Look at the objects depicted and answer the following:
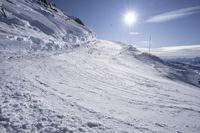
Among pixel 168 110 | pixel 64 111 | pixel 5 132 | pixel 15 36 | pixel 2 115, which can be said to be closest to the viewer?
pixel 5 132

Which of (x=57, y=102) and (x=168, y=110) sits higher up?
(x=57, y=102)

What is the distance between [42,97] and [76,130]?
1934 mm

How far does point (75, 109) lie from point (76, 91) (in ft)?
5.42

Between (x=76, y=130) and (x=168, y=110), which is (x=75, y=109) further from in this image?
(x=168, y=110)

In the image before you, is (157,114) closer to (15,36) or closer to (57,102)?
(57,102)

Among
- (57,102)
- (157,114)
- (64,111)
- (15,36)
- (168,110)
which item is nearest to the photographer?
(64,111)

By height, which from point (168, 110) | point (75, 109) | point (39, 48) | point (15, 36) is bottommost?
point (168, 110)

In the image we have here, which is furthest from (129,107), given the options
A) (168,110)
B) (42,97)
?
(42,97)

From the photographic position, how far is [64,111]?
453 centimetres

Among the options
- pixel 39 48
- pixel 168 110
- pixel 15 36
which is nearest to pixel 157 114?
pixel 168 110

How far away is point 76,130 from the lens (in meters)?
3.80

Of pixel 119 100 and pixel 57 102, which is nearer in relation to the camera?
pixel 57 102

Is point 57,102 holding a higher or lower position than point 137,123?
higher

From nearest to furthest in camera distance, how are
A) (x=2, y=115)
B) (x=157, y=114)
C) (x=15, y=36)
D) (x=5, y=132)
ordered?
(x=5, y=132) < (x=2, y=115) < (x=157, y=114) < (x=15, y=36)
